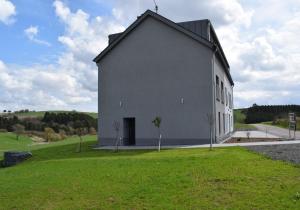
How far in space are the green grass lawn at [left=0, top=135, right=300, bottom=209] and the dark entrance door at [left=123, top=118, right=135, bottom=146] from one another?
12.1 metres

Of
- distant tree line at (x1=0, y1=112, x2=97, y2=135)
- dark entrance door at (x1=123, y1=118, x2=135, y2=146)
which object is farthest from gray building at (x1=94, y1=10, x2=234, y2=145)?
distant tree line at (x1=0, y1=112, x2=97, y2=135)

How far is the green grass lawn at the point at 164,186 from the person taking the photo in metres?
9.15

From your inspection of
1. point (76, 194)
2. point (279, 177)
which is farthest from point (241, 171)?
point (76, 194)

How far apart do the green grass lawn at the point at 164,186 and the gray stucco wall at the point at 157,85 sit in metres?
9.71

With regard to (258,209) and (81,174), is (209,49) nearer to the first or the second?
(81,174)

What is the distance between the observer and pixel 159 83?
85.1ft

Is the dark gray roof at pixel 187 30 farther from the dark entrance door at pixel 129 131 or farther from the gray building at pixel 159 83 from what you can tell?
the dark entrance door at pixel 129 131

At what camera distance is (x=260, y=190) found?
9.59 m

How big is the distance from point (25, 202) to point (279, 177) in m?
7.69

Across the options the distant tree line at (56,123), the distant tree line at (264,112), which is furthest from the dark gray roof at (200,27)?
the distant tree line at (264,112)

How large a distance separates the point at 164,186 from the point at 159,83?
51.8 feet

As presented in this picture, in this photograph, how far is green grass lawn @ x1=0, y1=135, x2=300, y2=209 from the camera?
915cm

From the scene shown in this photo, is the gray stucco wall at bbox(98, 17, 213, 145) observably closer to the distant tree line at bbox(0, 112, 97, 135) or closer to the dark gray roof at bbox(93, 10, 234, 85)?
the dark gray roof at bbox(93, 10, 234, 85)

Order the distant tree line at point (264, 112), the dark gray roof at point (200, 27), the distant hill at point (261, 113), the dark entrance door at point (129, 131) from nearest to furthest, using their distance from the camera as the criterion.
Answer: the dark entrance door at point (129, 131)
the dark gray roof at point (200, 27)
the distant hill at point (261, 113)
the distant tree line at point (264, 112)
